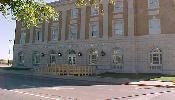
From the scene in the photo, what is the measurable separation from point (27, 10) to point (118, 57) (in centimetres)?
2827

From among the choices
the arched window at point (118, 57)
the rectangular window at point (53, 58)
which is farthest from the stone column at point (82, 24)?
the rectangular window at point (53, 58)

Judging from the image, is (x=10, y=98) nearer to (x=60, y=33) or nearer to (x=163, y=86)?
(x=163, y=86)

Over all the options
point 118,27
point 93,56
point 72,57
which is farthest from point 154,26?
point 72,57

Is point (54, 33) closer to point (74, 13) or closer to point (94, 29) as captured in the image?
point (74, 13)

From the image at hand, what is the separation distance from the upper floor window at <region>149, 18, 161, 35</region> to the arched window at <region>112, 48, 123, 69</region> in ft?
15.7

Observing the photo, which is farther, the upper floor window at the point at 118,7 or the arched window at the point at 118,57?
the upper floor window at the point at 118,7

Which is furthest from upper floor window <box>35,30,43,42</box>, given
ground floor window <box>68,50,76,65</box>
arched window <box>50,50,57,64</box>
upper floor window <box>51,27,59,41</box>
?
ground floor window <box>68,50,76,65</box>

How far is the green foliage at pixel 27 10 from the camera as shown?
1098cm

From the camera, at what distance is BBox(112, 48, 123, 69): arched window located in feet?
126

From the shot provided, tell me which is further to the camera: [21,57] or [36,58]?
[21,57]

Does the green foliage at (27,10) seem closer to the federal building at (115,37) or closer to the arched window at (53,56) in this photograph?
the federal building at (115,37)

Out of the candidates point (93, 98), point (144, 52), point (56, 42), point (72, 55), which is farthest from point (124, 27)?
point (93, 98)

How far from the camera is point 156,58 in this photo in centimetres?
3581

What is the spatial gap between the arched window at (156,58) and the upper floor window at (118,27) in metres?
5.02
